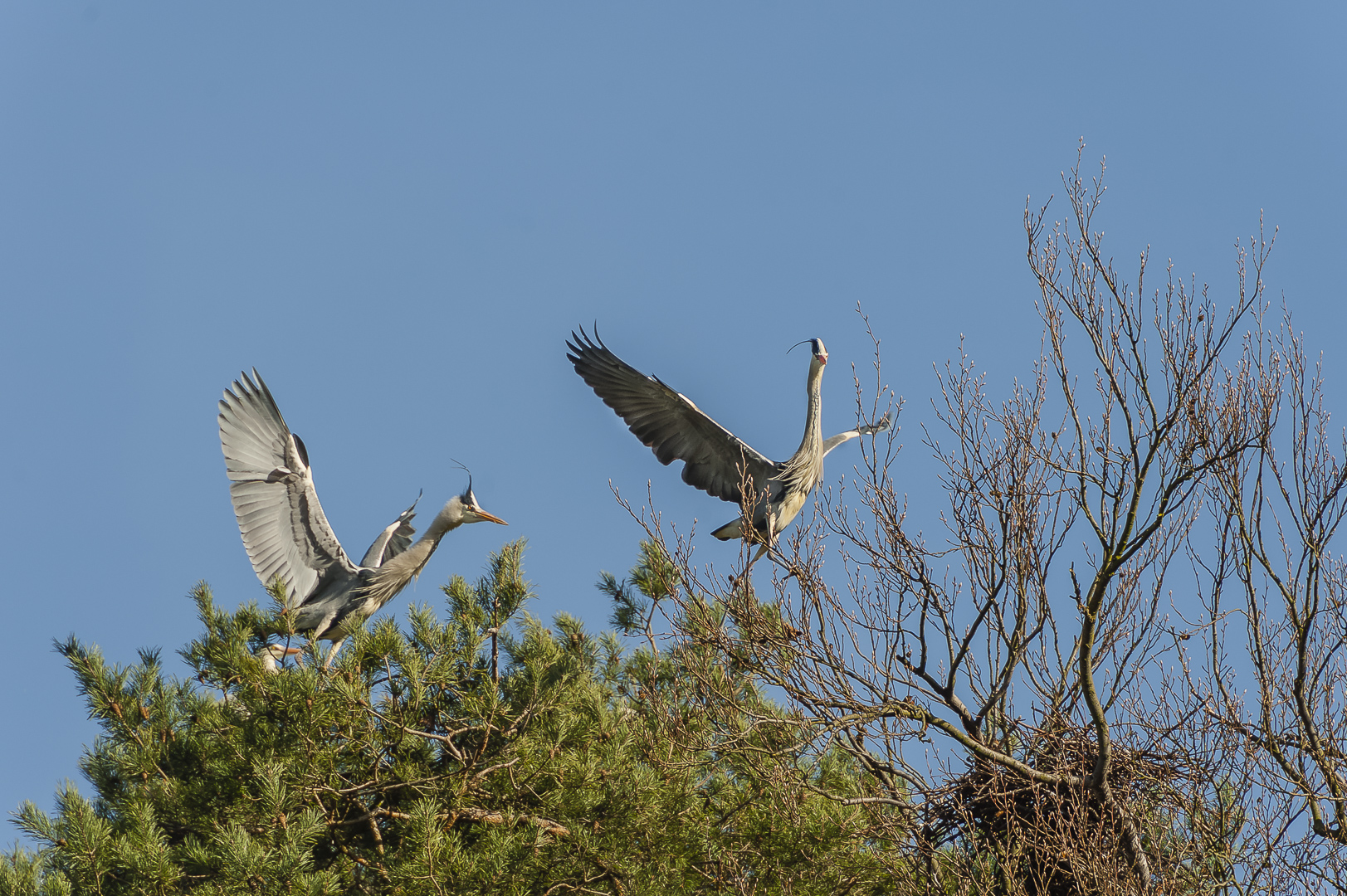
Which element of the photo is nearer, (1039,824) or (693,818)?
(1039,824)

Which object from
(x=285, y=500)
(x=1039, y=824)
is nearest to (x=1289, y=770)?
(x=1039, y=824)

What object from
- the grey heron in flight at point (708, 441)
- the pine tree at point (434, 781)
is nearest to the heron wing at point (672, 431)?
the grey heron in flight at point (708, 441)

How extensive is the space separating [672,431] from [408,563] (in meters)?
2.13

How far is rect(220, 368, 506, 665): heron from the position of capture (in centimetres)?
862

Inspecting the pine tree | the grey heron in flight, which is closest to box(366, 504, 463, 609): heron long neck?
the grey heron in flight

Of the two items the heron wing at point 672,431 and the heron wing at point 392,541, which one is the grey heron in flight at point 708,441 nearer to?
the heron wing at point 672,431

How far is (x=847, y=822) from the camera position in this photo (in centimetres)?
509

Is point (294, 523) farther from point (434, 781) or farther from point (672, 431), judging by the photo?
point (434, 781)

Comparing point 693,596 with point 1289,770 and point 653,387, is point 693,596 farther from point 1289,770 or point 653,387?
point 653,387

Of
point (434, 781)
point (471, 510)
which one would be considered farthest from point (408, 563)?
point (434, 781)

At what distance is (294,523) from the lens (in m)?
8.70

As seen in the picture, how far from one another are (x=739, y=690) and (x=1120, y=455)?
2091 mm

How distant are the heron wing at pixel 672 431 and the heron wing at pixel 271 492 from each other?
7.21 feet

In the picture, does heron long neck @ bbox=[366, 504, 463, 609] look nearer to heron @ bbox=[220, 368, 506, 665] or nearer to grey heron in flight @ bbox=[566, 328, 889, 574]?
heron @ bbox=[220, 368, 506, 665]
